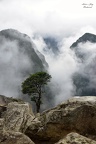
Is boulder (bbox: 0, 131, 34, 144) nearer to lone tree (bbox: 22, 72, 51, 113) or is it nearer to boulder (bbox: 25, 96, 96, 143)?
boulder (bbox: 25, 96, 96, 143)

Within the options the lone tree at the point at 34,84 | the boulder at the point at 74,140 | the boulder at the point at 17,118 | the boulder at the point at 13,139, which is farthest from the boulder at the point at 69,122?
the lone tree at the point at 34,84

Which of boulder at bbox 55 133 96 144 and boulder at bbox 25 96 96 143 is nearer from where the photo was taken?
boulder at bbox 55 133 96 144

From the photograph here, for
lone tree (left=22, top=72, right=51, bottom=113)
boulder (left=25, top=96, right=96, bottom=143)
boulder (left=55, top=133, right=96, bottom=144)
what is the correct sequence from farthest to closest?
1. lone tree (left=22, top=72, right=51, bottom=113)
2. boulder (left=25, top=96, right=96, bottom=143)
3. boulder (left=55, top=133, right=96, bottom=144)

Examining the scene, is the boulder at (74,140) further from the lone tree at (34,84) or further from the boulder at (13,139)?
the lone tree at (34,84)

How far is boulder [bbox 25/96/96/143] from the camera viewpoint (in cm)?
1543

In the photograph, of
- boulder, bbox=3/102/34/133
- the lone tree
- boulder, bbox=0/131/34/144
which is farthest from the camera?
the lone tree

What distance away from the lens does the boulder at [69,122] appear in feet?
50.6

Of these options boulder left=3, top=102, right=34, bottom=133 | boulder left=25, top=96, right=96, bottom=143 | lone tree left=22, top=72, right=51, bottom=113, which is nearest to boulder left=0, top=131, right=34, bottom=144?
boulder left=25, top=96, right=96, bottom=143

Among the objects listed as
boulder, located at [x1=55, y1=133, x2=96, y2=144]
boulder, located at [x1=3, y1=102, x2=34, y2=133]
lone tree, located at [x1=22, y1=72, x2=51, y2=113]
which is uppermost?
lone tree, located at [x1=22, y1=72, x2=51, y2=113]

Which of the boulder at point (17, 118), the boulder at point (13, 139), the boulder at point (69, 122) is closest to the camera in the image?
the boulder at point (13, 139)

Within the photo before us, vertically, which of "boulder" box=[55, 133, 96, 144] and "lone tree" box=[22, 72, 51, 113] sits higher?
"lone tree" box=[22, 72, 51, 113]

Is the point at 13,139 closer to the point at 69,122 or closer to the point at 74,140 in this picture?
the point at 74,140

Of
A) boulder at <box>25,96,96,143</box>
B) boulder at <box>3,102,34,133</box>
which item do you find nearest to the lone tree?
boulder at <box>3,102,34,133</box>

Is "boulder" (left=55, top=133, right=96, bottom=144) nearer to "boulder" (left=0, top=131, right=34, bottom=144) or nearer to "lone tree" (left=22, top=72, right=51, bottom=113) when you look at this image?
"boulder" (left=0, top=131, right=34, bottom=144)
